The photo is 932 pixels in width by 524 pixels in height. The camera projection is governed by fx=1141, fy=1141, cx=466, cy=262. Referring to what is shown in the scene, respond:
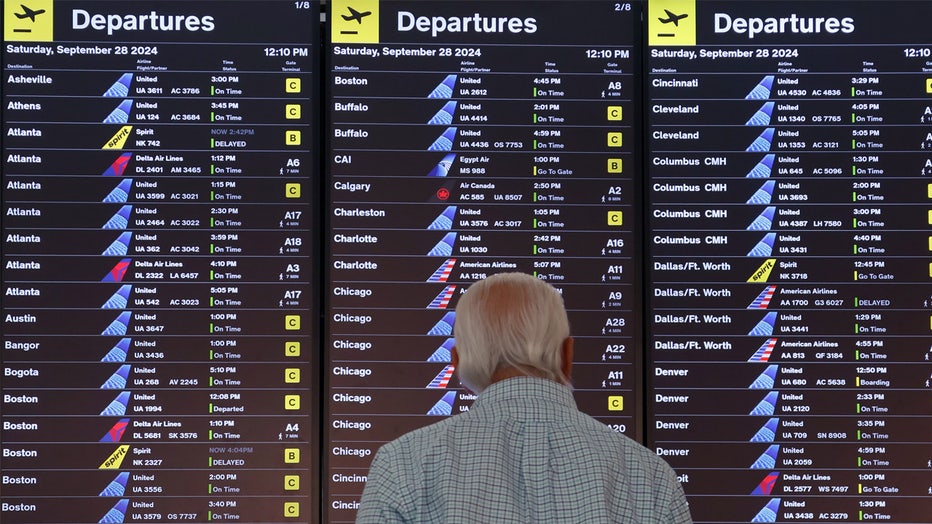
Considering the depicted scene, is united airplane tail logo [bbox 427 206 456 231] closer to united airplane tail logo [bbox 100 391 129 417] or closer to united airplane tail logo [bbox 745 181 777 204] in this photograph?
united airplane tail logo [bbox 745 181 777 204]

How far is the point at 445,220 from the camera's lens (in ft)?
12.0

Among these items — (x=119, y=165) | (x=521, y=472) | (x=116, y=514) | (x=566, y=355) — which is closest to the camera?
(x=521, y=472)

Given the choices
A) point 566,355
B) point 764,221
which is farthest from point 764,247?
point 566,355

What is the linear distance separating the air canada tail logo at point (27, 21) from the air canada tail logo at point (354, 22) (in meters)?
0.91

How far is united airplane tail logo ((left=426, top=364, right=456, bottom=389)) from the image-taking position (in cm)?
362

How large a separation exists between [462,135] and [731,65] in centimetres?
91

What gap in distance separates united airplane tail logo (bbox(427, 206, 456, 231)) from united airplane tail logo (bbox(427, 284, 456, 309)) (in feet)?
0.62

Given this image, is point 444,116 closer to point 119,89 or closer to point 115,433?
point 119,89

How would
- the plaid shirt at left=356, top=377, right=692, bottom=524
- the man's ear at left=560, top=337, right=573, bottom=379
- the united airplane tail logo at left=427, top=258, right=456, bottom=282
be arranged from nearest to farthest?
the plaid shirt at left=356, top=377, right=692, bottom=524 → the man's ear at left=560, top=337, right=573, bottom=379 → the united airplane tail logo at left=427, top=258, right=456, bottom=282

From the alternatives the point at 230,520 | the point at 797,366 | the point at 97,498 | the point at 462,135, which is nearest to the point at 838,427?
the point at 797,366

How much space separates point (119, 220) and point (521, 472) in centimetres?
218

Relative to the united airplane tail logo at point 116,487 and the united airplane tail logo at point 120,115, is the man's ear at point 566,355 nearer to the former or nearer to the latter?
the united airplane tail logo at point 116,487

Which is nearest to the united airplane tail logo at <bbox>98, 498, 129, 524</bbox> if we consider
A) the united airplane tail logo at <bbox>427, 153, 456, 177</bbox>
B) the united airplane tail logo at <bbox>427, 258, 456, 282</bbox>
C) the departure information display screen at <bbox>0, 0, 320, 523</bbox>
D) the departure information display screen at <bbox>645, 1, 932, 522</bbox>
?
the departure information display screen at <bbox>0, 0, 320, 523</bbox>

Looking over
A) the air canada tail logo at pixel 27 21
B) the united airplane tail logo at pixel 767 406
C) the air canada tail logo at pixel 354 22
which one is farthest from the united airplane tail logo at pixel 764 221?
the air canada tail logo at pixel 27 21
